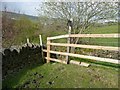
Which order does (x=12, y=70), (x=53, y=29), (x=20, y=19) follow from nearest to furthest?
(x=12, y=70)
(x=53, y=29)
(x=20, y=19)

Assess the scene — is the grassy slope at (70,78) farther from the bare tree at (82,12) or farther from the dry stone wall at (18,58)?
the bare tree at (82,12)

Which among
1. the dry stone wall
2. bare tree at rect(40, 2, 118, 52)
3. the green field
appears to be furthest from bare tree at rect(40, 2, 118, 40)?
the green field

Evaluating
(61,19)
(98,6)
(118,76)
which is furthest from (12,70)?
(98,6)

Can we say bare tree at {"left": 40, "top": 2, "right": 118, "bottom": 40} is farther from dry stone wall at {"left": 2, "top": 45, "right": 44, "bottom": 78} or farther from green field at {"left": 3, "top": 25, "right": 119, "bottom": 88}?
green field at {"left": 3, "top": 25, "right": 119, "bottom": 88}

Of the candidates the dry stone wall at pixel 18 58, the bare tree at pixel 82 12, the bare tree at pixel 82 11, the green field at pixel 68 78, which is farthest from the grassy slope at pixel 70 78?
the bare tree at pixel 82 11

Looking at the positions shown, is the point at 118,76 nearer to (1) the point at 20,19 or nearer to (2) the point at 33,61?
(2) the point at 33,61

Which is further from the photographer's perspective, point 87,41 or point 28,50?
point 87,41

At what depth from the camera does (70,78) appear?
5371 millimetres

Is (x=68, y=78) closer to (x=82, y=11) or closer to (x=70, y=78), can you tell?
(x=70, y=78)

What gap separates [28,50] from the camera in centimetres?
834

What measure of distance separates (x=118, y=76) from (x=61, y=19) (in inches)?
267

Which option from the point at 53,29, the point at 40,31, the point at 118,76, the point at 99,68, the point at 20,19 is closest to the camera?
the point at 118,76

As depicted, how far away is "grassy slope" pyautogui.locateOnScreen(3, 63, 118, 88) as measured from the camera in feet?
16.1

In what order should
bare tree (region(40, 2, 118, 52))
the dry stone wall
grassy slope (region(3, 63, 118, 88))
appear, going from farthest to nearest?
bare tree (region(40, 2, 118, 52)), the dry stone wall, grassy slope (region(3, 63, 118, 88))
